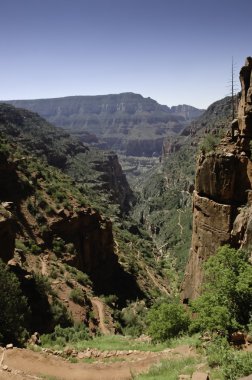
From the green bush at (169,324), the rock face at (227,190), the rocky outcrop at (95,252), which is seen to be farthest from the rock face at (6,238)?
the rock face at (227,190)

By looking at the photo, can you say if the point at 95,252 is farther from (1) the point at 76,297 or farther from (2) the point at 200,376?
(2) the point at 200,376

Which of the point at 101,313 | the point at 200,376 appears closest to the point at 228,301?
the point at 200,376

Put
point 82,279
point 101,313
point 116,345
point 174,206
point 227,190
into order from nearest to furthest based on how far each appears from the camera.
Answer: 1. point 116,345
2. point 227,190
3. point 101,313
4. point 82,279
5. point 174,206

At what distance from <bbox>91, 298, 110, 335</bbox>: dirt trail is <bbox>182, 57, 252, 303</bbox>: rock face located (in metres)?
8.35

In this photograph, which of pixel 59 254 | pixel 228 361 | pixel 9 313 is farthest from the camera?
pixel 59 254

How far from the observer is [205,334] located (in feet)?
65.7

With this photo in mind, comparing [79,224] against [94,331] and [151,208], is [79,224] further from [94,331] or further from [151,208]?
[151,208]

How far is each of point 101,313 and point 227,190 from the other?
667 inches

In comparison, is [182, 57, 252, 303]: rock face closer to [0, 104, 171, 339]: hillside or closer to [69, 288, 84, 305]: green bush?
[69, 288, 84, 305]: green bush

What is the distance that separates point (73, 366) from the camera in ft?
65.8

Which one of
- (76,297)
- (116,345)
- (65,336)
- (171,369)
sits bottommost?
(76,297)

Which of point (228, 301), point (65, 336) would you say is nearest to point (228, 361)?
point (228, 301)

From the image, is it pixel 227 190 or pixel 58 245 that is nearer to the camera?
pixel 227 190

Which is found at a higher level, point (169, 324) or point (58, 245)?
point (58, 245)
